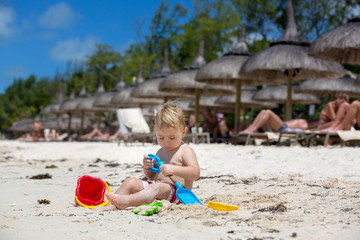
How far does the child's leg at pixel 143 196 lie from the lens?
2.62 meters

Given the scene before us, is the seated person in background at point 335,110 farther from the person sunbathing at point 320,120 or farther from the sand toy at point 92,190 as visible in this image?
the sand toy at point 92,190

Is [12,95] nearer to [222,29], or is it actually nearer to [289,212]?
[222,29]

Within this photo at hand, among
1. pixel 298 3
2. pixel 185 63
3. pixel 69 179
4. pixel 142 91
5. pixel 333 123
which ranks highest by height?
pixel 298 3

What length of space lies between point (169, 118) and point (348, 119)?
6401 millimetres

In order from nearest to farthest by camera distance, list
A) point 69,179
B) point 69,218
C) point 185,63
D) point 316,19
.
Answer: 1. point 69,218
2. point 69,179
3. point 316,19
4. point 185,63

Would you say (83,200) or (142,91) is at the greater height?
(142,91)

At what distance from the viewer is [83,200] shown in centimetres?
275

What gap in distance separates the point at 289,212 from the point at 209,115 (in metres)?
9.89

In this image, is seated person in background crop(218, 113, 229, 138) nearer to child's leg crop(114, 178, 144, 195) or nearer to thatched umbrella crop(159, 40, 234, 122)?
thatched umbrella crop(159, 40, 234, 122)

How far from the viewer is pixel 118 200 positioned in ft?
8.58

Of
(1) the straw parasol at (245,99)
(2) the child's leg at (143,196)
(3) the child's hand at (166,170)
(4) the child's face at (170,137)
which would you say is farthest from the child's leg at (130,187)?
(1) the straw parasol at (245,99)

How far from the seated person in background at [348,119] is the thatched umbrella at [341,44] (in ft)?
4.67

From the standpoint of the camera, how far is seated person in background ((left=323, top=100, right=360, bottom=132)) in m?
8.11

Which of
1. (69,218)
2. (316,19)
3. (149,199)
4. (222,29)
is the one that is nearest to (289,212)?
(149,199)
